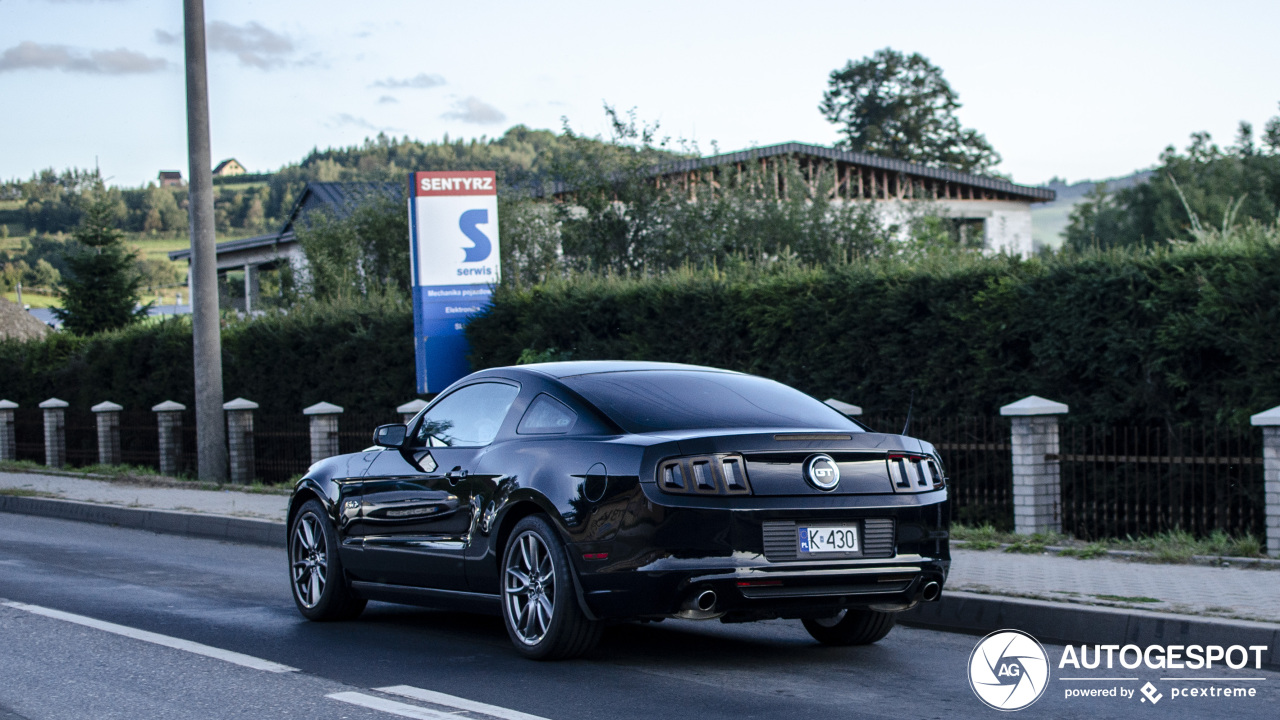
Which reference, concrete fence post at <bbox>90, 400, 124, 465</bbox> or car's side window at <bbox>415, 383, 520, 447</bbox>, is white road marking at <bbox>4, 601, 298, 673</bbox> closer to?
car's side window at <bbox>415, 383, 520, 447</bbox>

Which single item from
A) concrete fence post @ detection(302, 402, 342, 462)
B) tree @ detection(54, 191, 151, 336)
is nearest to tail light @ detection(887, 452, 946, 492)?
concrete fence post @ detection(302, 402, 342, 462)

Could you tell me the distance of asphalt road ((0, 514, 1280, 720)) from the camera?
565cm

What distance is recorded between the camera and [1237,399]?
10.4 metres

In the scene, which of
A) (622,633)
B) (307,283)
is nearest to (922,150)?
(307,283)

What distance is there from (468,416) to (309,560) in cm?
176

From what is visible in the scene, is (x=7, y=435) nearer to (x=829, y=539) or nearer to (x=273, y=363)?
(x=273, y=363)

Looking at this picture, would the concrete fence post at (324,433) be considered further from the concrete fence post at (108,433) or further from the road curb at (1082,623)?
the road curb at (1082,623)

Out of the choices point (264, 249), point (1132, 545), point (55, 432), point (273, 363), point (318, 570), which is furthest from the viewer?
point (264, 249)

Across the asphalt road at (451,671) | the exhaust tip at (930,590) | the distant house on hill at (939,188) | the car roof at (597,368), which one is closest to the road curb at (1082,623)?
the asphalt road at (451,671)

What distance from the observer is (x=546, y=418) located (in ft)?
22.5

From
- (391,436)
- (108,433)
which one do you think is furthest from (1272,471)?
(108,433)

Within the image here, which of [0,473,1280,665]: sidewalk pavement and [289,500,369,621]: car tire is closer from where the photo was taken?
[0,473,1280,665]: sidewalk pavement

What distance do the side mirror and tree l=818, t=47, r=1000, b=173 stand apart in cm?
7473

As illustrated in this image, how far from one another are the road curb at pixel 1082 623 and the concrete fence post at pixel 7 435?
973 inches
